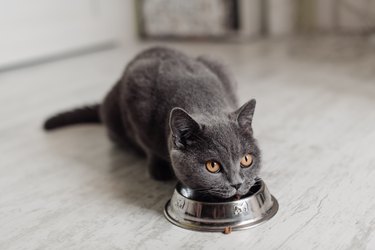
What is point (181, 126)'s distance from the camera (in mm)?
1288

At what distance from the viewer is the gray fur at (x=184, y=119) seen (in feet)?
4.15

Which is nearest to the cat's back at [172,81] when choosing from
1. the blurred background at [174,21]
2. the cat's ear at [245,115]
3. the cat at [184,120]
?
the cat at [184,120]

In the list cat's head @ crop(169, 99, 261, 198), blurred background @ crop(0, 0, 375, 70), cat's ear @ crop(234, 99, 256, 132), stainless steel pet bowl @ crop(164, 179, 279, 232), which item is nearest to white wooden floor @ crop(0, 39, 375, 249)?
stainless steel pet bowl @ crop(164, 179, 279, 232)

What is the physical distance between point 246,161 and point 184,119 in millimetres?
177

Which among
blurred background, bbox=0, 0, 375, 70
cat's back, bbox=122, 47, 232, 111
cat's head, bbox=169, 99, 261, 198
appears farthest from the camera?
blurred background, bbox=0, 0, 375, 70

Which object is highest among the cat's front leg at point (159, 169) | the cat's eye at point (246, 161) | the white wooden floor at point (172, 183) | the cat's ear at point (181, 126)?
the cat's ear at point (181, 126)

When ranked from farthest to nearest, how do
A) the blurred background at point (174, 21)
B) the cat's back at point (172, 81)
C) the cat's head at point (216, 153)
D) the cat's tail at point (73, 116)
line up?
1. the blurred background at point (174, 21)
2. the cat's tail at point (73, 116)
3. the cat's back at point (172, 81)
4. the cat's head at point (216, 153)

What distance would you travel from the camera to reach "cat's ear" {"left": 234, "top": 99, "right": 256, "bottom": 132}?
1.32m

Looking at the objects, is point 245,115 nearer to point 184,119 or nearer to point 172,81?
point 184,119

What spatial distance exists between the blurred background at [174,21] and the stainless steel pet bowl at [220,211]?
2.26 metres

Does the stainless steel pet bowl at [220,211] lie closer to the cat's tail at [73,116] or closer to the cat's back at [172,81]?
the cat's back at [172,81]

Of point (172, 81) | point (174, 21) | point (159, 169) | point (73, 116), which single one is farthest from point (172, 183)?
point (174, 21)

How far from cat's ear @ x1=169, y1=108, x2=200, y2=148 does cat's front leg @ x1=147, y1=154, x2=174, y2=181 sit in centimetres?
32

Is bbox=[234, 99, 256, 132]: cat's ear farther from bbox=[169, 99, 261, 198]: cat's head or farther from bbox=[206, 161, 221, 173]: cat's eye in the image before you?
bbox=[206, 161, 221, 173]: cat's eye
